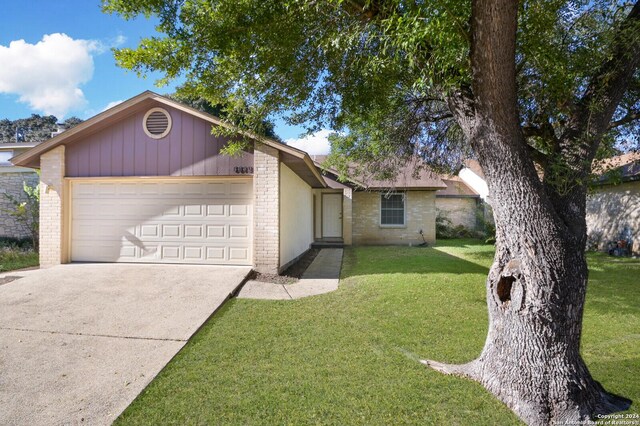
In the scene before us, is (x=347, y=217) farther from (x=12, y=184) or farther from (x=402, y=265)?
(x=12, y=184)

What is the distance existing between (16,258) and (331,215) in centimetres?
1242

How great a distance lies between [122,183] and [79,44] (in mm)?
3465

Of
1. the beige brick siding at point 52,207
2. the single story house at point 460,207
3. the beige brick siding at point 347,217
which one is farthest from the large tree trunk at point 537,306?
the single story house at point 460,207

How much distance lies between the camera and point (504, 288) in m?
3.44

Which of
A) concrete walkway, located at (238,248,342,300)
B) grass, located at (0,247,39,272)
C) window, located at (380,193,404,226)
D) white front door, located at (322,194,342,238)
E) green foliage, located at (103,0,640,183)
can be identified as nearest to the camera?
green foliage, located at (103,0,640,183)

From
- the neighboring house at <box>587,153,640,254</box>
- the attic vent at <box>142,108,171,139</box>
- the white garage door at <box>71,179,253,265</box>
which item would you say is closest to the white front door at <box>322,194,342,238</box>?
the white garage door at <box>71,179,253,265</box>

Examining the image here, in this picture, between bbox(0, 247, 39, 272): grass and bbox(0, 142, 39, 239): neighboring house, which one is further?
bbox(0, 142, 39, 239): neighboring house

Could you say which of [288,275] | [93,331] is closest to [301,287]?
[288,275]

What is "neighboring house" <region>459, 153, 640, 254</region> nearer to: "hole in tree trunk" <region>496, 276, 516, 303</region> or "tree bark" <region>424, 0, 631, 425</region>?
"tree bark" <region>424, 0, 631, 425</region>

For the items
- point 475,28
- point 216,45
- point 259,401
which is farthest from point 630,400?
point 216,45

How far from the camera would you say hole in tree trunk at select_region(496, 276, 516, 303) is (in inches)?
134

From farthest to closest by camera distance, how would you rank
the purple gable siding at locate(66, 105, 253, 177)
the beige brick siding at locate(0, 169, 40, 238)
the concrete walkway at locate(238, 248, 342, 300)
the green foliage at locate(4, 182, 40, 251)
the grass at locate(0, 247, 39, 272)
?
the beige brick siding at locate(0, 169, 40, 238) → the green foliage at locate(4, 182, 40, 251) → the grass at locate(0, 247, 39, 272) → the purple gable siding at locate(66, 105, 253, 177) → the concrete walkway at locate(238, 248, 342, 300)

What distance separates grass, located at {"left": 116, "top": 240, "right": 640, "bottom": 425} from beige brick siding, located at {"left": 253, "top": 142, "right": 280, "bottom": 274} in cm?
193

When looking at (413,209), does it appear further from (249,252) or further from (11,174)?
(11,174)
